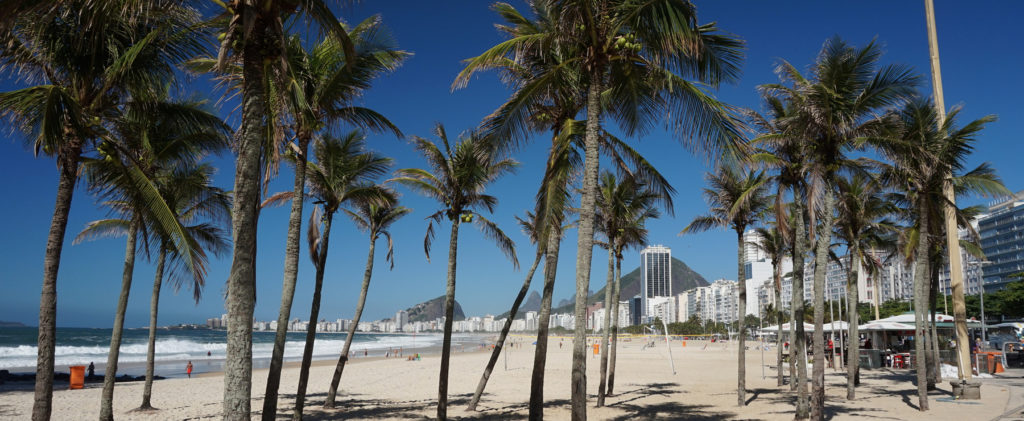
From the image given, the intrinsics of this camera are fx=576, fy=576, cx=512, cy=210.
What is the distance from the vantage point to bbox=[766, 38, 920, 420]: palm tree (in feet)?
34.1

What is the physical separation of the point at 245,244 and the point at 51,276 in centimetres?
371

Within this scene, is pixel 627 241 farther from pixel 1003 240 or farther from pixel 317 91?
pixel 1003 240

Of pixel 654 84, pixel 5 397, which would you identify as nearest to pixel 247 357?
pixel 654 84

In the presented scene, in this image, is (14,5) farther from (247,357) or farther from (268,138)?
(247,357)

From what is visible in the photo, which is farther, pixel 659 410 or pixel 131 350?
pixel 131 350

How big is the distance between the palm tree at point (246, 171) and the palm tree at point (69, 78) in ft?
5.10

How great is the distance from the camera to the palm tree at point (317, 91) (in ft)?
27.3

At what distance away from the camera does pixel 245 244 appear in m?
4.89

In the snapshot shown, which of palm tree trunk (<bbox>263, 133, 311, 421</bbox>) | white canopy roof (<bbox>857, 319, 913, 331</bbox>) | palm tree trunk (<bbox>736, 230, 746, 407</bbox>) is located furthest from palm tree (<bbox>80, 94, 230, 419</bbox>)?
white canopy roof (<bbox>857, 319, 913, 331</bbox>)


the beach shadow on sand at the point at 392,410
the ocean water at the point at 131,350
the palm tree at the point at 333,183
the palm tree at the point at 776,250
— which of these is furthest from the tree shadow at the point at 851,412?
the ocean water at the point at 131,350

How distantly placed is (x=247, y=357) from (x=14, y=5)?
10.1ft

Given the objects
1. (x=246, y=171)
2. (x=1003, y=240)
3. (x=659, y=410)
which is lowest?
(x=659, y=410)

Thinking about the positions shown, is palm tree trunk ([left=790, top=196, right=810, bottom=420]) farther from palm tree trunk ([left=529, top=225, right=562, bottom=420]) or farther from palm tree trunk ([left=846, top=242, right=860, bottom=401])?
palm tree trunk ([left=529, top=225, right=562, bottom=420])

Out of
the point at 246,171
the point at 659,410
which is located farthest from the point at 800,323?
the point at 246,171
